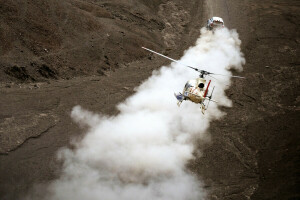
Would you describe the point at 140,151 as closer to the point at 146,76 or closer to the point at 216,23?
the point at 146,76

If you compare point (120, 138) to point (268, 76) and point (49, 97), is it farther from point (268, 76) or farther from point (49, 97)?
point (268, 76)

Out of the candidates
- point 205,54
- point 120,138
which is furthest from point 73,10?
point 120,138

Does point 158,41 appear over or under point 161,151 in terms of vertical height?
over

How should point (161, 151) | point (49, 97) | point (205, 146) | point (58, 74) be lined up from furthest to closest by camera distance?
point (58, 74)
point (49, 97)
point (205, 146)
point (161, 151)

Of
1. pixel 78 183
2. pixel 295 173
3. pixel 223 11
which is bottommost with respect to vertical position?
pixel 78 183

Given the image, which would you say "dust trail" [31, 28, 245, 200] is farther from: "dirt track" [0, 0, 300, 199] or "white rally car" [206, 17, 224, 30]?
"white rally car" [206, 17, 224, 30]

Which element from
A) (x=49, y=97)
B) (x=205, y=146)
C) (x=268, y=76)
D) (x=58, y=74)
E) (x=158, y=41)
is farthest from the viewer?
(x=158, y=41)

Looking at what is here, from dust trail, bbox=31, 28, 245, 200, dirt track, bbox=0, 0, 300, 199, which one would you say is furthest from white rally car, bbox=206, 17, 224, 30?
dust trail, bbox=31, 28, 245, 200
